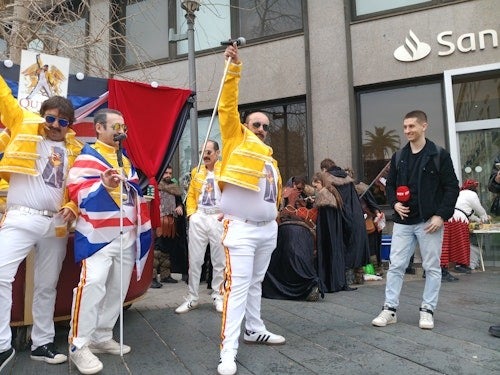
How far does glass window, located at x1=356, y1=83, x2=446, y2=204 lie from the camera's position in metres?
8.92

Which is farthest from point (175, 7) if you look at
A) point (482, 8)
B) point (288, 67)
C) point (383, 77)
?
point (482, 8)

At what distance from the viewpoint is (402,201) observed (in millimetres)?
4336

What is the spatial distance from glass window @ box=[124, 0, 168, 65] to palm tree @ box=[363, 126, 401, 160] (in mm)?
5301

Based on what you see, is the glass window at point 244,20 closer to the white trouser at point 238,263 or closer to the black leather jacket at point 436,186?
the black leather jacket at point 436,186

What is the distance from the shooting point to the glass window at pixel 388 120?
892 centimetres

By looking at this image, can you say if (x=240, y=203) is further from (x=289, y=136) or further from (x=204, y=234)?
(x=289, y=136)

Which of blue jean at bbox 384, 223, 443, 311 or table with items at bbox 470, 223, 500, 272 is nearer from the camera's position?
blue jean at bbox 384, 223, 443, 311

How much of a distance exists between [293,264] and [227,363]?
9.28 ft

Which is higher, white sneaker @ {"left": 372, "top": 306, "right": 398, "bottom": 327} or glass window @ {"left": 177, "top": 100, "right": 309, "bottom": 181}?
glass window @ {"left": 177, "top": 100, "right": 309, "bottom": 181}

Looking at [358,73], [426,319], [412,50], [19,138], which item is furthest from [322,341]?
[412,50]

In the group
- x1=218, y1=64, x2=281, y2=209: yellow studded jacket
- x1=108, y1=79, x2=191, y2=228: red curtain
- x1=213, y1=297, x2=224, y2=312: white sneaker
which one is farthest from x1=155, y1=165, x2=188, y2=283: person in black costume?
x1=218, y1=64, x2=281, y2=209: yellow studded jacket

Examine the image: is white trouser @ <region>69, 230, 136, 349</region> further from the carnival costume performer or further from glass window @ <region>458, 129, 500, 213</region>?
glass window @ <region>458, 129, 500, 213</region>

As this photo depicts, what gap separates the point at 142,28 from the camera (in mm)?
11445

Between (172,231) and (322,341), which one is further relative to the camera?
(172,231)
